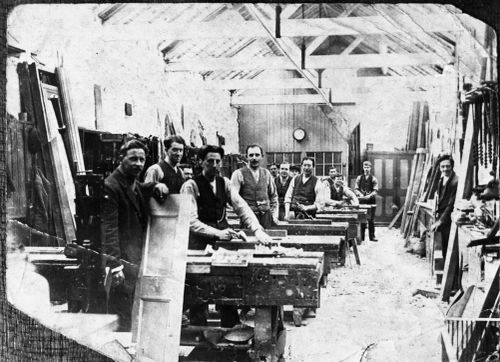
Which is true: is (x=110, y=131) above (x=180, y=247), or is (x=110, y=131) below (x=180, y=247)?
above

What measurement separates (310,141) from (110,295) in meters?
1.03

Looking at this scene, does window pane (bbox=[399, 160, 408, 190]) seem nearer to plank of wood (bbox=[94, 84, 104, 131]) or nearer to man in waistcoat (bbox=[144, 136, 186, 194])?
man in waistcoat (bbox=[144, 136, 186, 194])

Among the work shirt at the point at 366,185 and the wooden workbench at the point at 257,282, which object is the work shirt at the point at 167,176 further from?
the work shirt at the point at 366,185

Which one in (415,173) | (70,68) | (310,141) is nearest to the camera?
(70,68)

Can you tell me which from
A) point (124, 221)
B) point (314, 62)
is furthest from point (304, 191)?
point (124, 221)

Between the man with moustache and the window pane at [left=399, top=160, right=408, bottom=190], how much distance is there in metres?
1.08

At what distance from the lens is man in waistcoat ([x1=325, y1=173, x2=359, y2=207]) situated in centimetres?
237

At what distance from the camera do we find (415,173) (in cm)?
248

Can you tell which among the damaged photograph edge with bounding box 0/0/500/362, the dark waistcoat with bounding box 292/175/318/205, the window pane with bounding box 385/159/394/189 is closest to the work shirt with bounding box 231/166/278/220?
the dark waistcoat with bounding box 292/175/318/205

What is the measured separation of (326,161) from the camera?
2.32 m

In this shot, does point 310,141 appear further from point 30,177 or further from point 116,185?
point 30,177

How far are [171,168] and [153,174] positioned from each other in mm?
77

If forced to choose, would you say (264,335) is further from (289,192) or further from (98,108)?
(98,108)

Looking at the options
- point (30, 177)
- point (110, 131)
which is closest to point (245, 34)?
point (110, 131)
